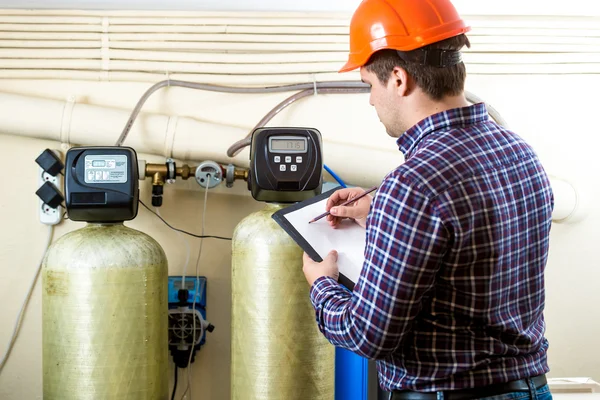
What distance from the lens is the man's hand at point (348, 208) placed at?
1442 millimetres

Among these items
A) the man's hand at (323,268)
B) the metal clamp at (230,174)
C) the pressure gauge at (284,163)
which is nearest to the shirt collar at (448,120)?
the man's hand at (323,268)

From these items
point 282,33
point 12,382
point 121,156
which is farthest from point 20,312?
point 282,33

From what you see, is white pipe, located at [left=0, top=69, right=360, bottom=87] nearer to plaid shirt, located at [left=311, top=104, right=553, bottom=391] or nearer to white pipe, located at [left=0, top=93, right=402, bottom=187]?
white pipe, located at [left=0, top=93, right=402, bottom=187]

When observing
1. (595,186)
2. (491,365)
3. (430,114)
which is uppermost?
(430,114)

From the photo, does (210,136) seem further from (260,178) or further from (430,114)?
(430,114)

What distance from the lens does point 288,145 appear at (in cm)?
182

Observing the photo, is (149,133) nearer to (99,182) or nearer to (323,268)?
(99,182)

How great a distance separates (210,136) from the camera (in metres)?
2.21

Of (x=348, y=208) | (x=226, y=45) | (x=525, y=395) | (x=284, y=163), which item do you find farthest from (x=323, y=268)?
(x=226, y=45)

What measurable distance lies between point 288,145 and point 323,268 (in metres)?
0.59

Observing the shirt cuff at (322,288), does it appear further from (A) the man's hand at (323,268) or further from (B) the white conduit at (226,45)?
(B) the white conduit at (226,45)

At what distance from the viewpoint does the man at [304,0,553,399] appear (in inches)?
41.0

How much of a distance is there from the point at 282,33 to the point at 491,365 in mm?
1491

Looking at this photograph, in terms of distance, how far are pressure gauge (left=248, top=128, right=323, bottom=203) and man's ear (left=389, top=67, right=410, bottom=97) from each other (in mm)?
658
